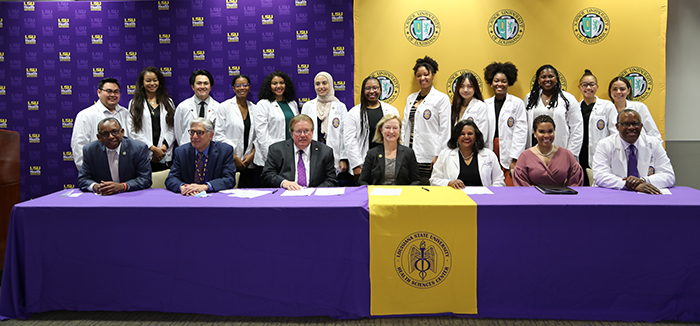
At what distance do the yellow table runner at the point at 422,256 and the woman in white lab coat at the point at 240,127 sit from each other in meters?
2.37

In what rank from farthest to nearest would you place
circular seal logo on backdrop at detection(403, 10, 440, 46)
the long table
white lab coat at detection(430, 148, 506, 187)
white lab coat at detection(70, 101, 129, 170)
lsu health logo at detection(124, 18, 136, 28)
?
lsu health logo at detection(124, 18, 136, 28)
circular seal logo on backdrop at detection(403, 10, 440, 46)
white lab coat at detection(70, 101, 129, 170)
white lab coat at detection(430, 148, 506, 187)
the long table

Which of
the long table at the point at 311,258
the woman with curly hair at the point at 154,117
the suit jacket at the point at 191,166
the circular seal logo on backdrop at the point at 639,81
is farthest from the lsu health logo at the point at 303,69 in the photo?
the circular seal logo on backdrop at the point at 639,81

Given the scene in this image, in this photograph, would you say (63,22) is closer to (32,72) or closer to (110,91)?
(32,72)

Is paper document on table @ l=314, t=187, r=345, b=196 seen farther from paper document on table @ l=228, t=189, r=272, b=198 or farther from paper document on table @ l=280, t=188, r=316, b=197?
paper document on table @ l=228, t=189, r=272, b=198

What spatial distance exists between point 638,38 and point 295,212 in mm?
4456

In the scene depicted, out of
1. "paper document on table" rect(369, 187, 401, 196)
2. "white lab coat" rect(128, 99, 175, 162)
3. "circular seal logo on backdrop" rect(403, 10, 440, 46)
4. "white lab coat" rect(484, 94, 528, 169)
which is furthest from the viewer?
"circular seal logo on backdrop" rect(403, 10, 440, 46)

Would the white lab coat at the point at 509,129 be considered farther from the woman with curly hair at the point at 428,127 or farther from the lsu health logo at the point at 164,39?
the lsu health logo at the point at 164,39

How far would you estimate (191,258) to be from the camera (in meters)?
2.12

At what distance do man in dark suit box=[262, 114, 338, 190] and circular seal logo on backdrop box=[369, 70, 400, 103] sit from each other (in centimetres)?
156

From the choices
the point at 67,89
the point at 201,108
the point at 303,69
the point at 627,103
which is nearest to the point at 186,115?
the point at 201,108

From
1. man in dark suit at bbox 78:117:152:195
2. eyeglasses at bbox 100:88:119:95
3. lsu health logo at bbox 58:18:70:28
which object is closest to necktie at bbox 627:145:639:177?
man in dark suit at bbox 78:117:152:195

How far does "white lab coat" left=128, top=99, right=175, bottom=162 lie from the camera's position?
395cm

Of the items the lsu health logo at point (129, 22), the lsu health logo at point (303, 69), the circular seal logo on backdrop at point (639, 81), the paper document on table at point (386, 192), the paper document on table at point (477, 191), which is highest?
the lsu health logo at point (129, 22)

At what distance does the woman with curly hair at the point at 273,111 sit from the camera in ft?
13.0
